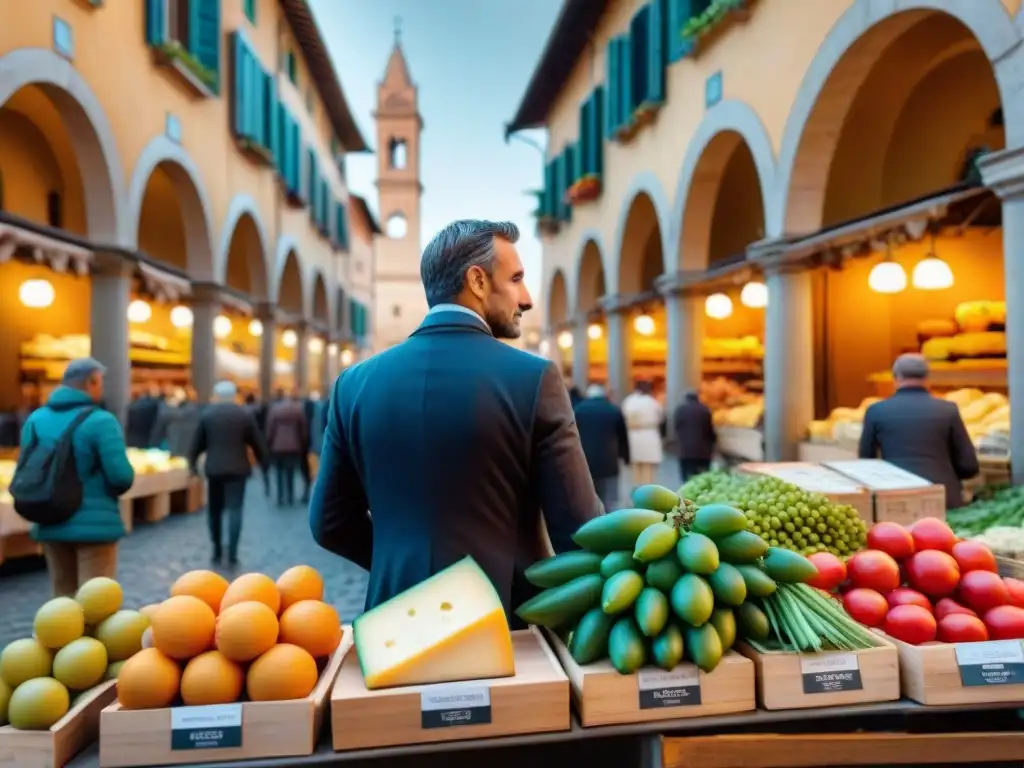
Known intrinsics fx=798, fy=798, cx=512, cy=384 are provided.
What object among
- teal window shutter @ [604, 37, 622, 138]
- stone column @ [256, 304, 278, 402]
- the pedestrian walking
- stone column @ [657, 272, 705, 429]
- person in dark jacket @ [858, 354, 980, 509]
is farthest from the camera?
stone column @ [256, 304, 278, 402]

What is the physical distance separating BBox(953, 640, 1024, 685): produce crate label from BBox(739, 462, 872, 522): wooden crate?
2013 millimetres

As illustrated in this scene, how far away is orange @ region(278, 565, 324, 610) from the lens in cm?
201

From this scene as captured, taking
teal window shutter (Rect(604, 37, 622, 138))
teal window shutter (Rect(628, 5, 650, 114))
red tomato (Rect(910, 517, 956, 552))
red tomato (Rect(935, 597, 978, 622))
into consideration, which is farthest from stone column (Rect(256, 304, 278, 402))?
red tomato (Rect(935, 597, 978, 622))

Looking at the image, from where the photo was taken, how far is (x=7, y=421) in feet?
32.0

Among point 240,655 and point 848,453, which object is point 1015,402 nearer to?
point 848,453

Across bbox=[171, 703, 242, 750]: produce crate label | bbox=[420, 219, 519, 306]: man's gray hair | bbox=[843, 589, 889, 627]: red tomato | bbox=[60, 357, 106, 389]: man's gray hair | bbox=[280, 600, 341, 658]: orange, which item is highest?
bbox=[420, 219, 519, 306]: man's gray hair

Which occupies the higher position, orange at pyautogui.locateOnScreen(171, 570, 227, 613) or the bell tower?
the bell tower

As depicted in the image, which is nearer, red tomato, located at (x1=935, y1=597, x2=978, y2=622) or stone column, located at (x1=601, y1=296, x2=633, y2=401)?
red tomato, located at (x1=935, y1=597, x2=978, y2=622)

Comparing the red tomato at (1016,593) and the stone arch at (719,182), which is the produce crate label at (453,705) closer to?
the red tomato at (1016,593)

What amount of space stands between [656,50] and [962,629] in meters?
11.5

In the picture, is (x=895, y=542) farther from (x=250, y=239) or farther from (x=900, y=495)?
(x=250, y=239)

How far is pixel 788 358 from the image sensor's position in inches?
354

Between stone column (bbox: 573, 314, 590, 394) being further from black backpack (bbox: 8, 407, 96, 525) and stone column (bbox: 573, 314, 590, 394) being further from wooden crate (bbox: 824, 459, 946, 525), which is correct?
black backpack (bbox: 8, 407, 96, 525)

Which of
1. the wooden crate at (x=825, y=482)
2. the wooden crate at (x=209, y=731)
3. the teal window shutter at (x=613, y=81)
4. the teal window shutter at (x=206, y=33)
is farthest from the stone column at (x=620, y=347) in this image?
the wooden crate at (x=209, y=731)
